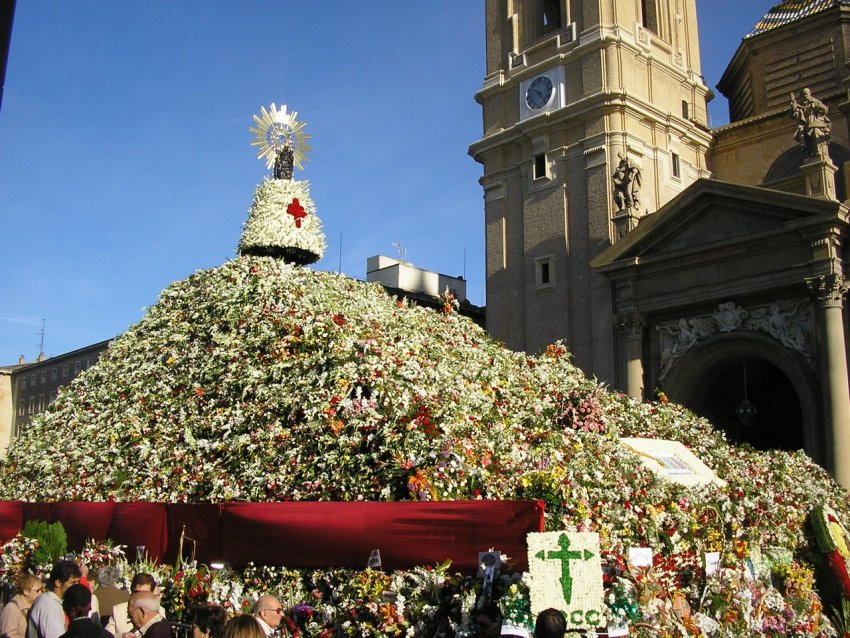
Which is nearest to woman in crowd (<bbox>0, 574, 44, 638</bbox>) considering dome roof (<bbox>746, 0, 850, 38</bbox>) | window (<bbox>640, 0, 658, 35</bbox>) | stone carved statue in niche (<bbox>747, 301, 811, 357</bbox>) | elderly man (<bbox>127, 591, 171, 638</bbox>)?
elderly man (<bbox>127, 591, 171, 638</bbox>)

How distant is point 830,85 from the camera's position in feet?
103

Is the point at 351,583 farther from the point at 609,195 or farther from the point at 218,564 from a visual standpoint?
the point at 609,195

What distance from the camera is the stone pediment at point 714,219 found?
2192 centimetres

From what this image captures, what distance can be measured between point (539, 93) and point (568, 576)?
84.9 ft

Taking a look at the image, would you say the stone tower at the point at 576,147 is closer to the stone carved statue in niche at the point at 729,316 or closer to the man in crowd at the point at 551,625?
the stone carved statue in niche at the point at 729,316

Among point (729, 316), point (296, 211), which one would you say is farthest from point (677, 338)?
point (296, 211)

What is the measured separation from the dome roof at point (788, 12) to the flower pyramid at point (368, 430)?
21.9 metres

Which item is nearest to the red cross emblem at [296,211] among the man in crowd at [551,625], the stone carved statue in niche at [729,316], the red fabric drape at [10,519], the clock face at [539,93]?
the red fabric drape at [10,519]

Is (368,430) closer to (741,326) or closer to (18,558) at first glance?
(18,558)

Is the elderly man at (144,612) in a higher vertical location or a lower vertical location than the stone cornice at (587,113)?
lower

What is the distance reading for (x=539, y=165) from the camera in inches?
1233

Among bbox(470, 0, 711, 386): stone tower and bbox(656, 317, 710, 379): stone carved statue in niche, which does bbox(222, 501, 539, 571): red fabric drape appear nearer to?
bbox(656, 317, 710, 379): stone carved statue in niche

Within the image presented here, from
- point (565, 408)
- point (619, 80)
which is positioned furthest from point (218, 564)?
point (619, 80)

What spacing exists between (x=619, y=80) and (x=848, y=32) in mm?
8812
